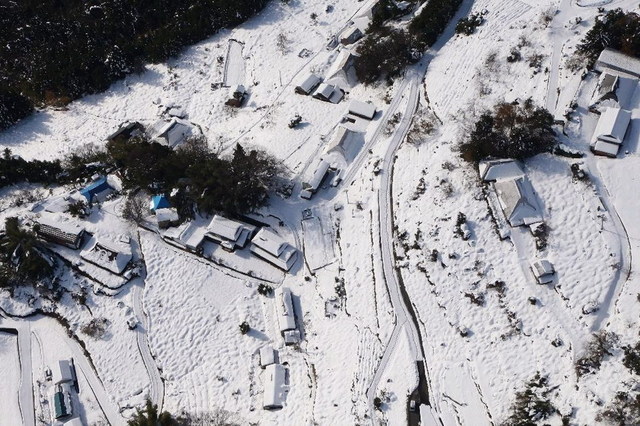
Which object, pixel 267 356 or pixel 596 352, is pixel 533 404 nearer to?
pixel 596 352

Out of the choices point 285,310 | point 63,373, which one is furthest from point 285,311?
point 63,373

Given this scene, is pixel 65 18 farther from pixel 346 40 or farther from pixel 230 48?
pixel 346 40

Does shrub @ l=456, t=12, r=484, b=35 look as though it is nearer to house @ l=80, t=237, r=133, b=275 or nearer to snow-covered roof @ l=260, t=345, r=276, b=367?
snow-covered roof @ l=260, t=345, r=276, b=367

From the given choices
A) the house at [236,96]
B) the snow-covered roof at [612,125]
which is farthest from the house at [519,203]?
the house at [236,96]

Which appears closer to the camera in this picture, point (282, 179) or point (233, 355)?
point (233, 355)

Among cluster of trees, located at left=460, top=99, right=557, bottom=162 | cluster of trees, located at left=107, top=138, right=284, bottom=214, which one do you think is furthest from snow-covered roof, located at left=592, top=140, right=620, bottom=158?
cluster of trees, located at left=107, top=138, right=284, bottom=214

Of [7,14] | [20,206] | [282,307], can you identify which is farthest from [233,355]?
[7,14]
